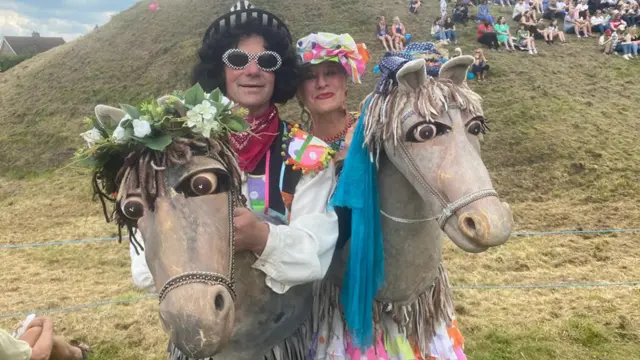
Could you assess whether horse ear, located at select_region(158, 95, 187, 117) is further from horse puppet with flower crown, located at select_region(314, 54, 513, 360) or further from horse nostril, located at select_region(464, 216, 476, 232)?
horse nostril, located at select_region(464, 216, 476, 232)

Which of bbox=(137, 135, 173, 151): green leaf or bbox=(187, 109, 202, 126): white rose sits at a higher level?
bbox=(187, 109, 202, 126): white rose

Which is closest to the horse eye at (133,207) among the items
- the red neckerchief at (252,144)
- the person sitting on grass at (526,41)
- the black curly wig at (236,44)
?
the red neckerchief at (252,144)

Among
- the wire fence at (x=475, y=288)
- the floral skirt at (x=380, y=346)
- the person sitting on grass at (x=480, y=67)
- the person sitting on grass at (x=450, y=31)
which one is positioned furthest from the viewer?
the person sitting on grass at (x=450, y=31)

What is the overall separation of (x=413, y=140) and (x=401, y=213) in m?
0.35

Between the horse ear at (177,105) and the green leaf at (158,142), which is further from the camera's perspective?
the horse ear at (177,105)

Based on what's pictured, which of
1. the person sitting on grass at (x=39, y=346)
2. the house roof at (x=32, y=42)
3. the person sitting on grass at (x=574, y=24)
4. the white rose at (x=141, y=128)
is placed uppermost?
the person sitting on grass at (x=574, y=24)

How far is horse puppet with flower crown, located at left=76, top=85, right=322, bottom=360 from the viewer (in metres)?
1.17

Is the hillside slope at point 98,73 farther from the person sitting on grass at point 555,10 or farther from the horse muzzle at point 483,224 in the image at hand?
the horse muzzle at point 483,224

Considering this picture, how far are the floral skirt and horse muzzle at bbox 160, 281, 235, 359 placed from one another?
103cm

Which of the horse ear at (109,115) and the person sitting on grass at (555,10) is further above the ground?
the person sitting on grass at (555,10)

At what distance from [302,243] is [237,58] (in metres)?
1.03

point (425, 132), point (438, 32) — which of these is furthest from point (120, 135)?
point (438, 32)

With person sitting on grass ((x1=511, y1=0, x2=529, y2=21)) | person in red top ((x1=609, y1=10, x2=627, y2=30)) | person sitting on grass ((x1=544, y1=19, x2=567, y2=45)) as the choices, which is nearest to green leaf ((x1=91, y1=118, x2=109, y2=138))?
person sitting on grass ((x1=544, y1=19, x2=567, y2=45))

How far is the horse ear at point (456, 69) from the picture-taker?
1784 mm
